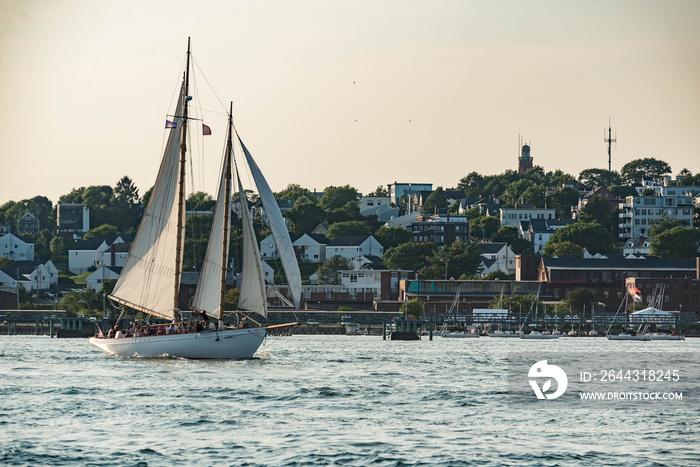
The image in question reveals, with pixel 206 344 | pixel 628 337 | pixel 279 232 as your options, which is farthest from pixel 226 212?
pixel 628 337

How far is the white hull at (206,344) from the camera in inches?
2820

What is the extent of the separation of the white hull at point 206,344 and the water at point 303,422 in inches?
159

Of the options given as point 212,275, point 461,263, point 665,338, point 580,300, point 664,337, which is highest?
point 461,263

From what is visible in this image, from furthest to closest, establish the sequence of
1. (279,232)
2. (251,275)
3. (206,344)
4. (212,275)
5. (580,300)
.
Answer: (580,300) < (212,275) < (251,275) < (206,344) < (279,232)

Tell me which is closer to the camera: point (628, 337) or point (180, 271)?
point (180, 271)

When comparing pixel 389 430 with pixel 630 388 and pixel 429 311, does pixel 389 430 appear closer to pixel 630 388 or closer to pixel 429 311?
pixel 630 388

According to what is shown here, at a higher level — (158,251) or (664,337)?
(158,251)

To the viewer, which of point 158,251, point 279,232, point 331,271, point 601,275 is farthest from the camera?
point 331,271

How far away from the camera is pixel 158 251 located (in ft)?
247

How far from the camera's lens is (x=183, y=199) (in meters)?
77.2

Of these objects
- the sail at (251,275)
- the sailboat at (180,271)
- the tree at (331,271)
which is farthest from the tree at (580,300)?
the sail at (251,275)

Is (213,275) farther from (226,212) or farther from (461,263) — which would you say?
(461,263)

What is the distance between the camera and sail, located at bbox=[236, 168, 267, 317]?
236 ft

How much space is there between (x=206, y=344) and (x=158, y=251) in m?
7.39
